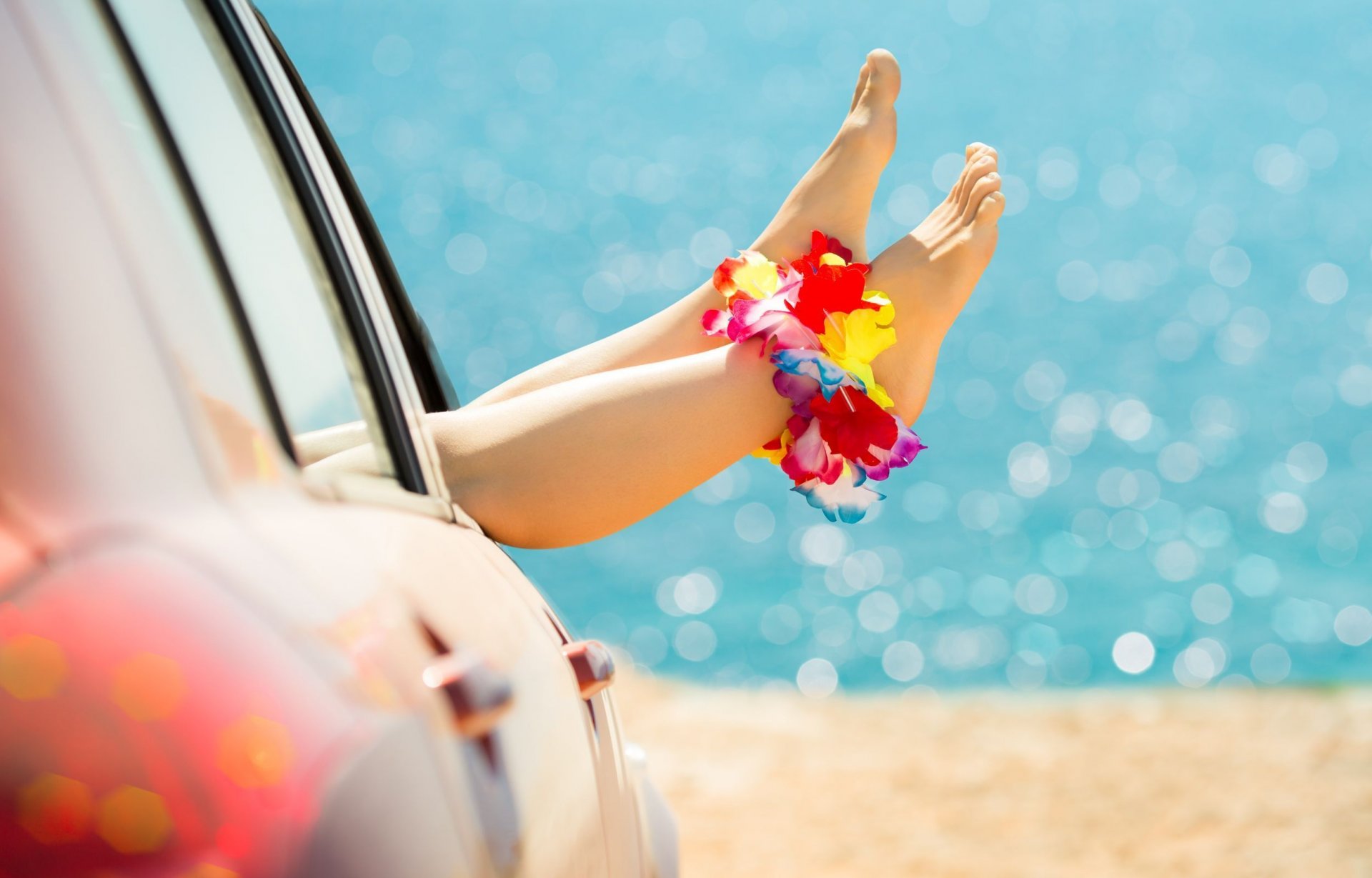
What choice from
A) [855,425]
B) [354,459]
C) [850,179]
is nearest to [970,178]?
[850,179]

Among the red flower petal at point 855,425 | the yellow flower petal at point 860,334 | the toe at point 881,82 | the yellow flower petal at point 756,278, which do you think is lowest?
the red flower petal at point 855,425

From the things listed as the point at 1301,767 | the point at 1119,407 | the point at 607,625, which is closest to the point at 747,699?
the point at 1301,767

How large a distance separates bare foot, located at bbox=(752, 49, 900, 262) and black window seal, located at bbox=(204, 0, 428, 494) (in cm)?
111

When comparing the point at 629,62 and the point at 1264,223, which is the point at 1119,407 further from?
the point at 629,62

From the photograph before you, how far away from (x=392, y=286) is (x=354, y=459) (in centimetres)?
68

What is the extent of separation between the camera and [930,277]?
181cm

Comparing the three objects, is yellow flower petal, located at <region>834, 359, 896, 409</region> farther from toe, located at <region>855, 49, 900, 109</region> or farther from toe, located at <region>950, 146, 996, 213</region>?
toe, located at <region>855, 49, 900, 109</region>

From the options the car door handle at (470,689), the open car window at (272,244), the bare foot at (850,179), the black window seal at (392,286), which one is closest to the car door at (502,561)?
the black window seal at (392,286)

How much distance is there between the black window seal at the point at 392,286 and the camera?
142 centimetres

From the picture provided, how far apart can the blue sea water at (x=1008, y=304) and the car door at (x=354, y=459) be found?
0.36 meters

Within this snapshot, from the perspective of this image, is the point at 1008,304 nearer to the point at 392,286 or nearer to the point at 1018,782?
the point at 1018,782

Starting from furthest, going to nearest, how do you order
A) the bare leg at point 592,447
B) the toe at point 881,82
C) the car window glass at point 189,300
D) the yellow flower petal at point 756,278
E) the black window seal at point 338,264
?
the toe at point 881,82 → the yellow flower petal at point 756,278 → the bare leg at point 592,447 → the black window seal at point 338,264 → the car window glass at point 189,300

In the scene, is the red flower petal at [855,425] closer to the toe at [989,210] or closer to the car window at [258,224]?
the toe at [989,210]

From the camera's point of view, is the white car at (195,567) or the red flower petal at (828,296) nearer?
the white car at (195,567)
